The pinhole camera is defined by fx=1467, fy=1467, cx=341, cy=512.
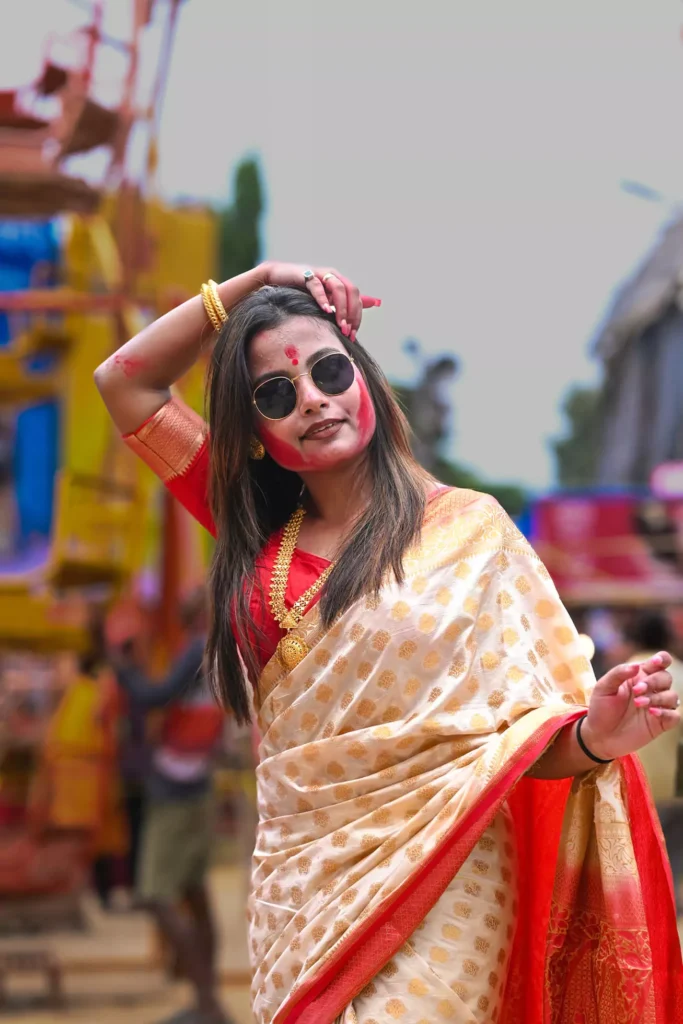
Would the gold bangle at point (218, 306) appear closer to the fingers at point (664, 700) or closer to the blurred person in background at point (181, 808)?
the fingers at point (664, 700)

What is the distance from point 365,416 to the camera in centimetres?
270

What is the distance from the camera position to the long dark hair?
8.68 feet

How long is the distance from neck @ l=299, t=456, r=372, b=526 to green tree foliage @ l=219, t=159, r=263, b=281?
74.4 ft

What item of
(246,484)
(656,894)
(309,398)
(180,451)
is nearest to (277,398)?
(309,398)

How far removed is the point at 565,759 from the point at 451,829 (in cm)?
23

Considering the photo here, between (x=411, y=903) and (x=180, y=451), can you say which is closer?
(x=411, y=903)

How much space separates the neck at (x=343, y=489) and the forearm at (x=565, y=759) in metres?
0.57

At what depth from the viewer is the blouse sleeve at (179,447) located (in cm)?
290

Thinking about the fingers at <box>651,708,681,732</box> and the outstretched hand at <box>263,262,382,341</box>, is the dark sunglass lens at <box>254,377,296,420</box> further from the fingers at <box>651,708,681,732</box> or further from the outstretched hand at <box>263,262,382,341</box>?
the fingers at <box>651,708,681,732</box>

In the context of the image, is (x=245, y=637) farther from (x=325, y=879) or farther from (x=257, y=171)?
(x=257, y=171)

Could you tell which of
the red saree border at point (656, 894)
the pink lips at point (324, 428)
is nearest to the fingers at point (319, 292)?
the pink lips at point (324, 428)

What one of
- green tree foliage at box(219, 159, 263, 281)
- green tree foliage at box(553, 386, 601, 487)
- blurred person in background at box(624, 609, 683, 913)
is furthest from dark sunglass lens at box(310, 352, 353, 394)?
green tree foliage at box(553, 386, 601, 487)

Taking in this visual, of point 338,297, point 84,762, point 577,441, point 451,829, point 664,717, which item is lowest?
point 577,441

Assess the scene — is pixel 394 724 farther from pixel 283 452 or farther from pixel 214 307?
pixel 214 307
